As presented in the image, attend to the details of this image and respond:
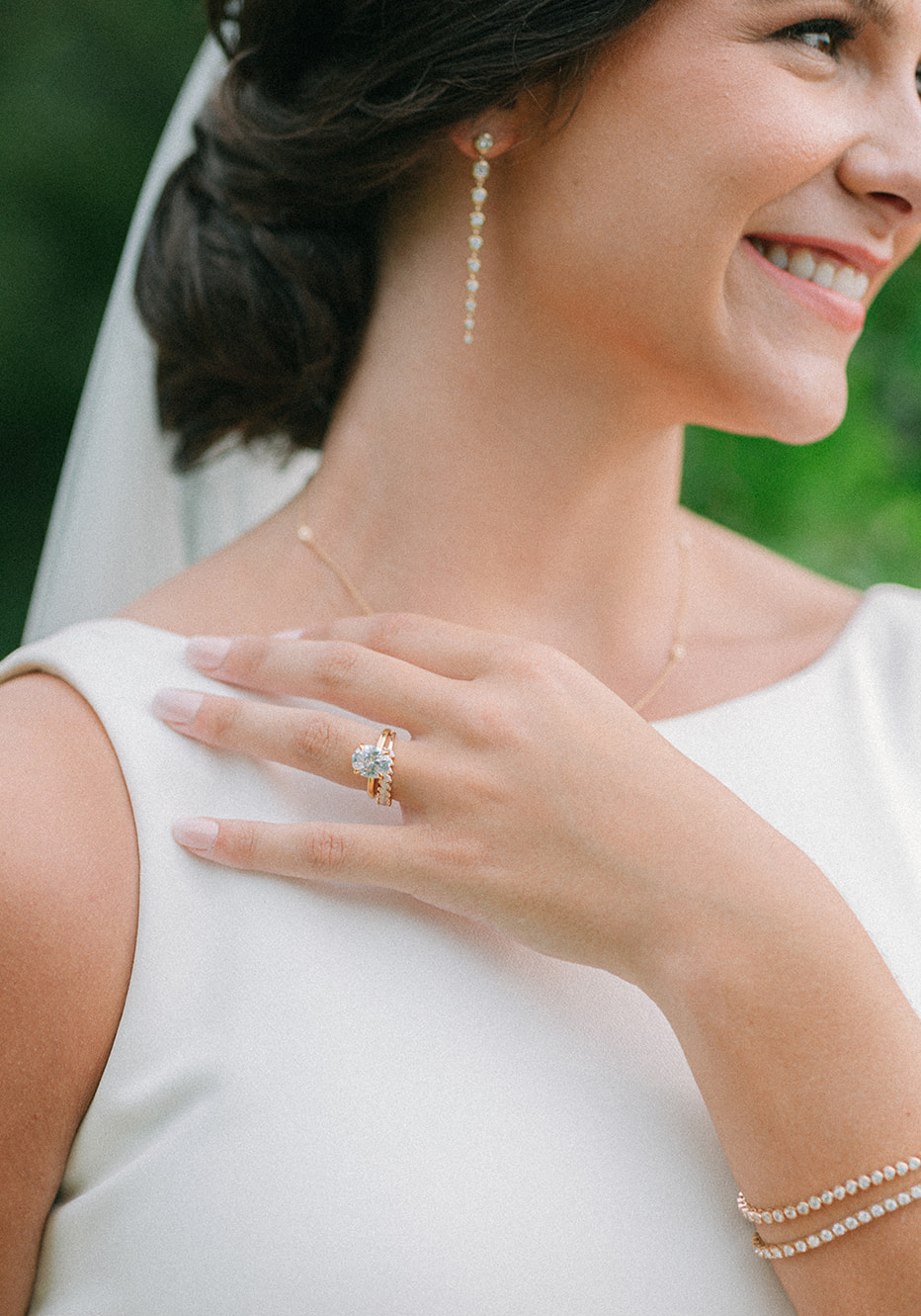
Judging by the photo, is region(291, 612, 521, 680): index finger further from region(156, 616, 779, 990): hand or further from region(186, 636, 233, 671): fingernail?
region(186, 636, 233, 671): fingernail

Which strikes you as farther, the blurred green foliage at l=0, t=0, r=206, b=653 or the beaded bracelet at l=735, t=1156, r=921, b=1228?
the blurred green foliage at l=0, t=0, r=206, b=653

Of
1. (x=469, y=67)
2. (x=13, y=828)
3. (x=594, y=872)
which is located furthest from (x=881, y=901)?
(x=469, y=67)

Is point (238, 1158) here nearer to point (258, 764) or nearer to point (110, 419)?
point (258, 764)

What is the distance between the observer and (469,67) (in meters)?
1.29

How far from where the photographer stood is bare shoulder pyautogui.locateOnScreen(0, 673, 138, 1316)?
1071mm

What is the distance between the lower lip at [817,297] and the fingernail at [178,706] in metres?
0.71

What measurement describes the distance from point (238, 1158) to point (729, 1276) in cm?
42

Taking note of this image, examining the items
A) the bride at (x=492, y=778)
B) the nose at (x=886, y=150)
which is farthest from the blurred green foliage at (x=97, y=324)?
the nose at (x=886, y=150)

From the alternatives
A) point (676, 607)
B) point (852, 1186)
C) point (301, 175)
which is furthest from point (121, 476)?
point (852, 1186)

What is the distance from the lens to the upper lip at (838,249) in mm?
1287

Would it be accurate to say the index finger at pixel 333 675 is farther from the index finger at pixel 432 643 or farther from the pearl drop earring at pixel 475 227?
the pearl drop earring at pixel 475 227

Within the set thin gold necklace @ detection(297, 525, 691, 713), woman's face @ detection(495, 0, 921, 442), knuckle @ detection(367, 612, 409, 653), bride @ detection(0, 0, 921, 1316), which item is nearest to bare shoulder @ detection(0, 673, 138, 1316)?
bride @ detection(0, 0, 921, 1316)

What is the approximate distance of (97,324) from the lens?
290cm

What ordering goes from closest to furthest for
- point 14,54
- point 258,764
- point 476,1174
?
point 476,1174 < point 258,764 < point 14,54
